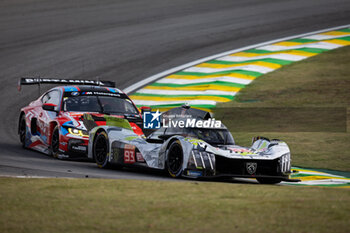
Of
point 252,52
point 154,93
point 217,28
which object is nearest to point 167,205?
point 154,93

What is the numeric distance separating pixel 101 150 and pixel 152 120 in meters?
1.10

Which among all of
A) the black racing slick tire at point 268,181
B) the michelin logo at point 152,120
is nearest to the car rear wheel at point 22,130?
the michelin logo at point 152,120

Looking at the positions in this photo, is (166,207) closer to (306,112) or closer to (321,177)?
(321,177)

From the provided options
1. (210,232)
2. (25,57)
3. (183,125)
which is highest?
(25,57)

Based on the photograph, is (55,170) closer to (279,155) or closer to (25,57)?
(279,155)

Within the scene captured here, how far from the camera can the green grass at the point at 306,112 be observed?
1383 centimetres

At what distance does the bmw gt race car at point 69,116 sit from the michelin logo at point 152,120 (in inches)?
21.3

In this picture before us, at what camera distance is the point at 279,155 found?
10.3 metres

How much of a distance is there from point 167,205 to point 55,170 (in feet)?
13.6

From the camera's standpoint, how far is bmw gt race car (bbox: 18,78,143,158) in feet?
42.6

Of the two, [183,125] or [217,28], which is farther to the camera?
[217,28]

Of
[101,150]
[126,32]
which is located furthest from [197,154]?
[126,32]

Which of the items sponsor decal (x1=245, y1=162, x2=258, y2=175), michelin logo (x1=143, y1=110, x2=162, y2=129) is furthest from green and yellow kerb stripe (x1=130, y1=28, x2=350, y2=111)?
sponsor decal (x1=245, y1=162, x2=258, y2=175)

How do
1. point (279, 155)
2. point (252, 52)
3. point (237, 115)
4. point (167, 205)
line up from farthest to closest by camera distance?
point (252, 52) → point (237, 115) → point (279, 155) → point (167, 205)
